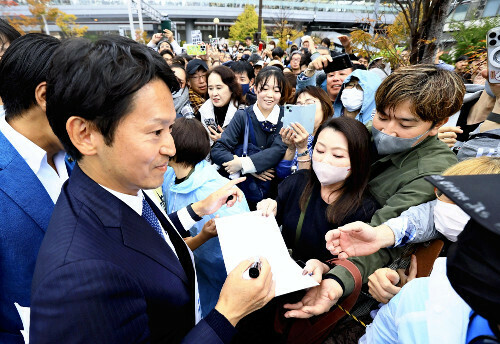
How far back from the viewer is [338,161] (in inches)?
71.1

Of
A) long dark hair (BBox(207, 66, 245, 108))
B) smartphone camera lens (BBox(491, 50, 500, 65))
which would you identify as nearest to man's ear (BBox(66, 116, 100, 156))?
smartphone camera lens (BBox(491, 50, 500, 65))

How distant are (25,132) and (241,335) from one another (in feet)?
7.03

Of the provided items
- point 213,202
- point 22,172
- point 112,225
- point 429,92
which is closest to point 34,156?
point 22,172

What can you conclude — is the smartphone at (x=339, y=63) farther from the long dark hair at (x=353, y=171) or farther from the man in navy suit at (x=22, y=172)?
the man in navy suit at (x=22, y=172)

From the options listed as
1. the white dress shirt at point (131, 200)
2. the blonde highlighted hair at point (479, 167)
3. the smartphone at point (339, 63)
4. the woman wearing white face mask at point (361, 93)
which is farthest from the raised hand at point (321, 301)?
the smartphone at point (339, 63)

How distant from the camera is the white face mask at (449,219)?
1367 millimetres

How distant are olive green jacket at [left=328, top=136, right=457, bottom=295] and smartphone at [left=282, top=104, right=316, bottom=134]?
2.68 ft

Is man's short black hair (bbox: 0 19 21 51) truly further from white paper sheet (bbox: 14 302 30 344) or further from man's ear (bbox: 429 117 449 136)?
man's ear (bbox: 429 117 449 136)

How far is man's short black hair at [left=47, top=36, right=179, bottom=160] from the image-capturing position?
0.88 metres

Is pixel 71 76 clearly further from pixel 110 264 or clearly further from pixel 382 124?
pixel 382 124

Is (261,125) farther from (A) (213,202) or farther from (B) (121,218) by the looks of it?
(B) (121,218)

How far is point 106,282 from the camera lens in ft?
2.65

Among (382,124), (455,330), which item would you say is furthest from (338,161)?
(455,330)

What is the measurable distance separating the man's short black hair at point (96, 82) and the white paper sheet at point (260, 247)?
0.91 meters
